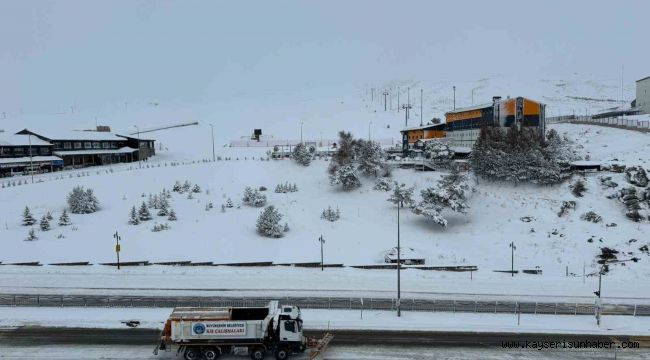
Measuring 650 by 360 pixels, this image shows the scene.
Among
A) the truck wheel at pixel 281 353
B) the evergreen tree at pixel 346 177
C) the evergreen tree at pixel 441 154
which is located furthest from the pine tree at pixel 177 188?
the truck wheel at pixel 281 353

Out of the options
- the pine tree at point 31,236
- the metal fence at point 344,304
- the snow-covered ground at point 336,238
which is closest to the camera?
the metal fence at point 344,304

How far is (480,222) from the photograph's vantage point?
50656 mm

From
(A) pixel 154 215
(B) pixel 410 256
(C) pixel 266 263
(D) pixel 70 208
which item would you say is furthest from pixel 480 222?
(D) pixel 70 208

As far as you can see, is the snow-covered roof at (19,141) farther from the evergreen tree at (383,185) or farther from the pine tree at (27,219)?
the evergreen tree at (383,185)

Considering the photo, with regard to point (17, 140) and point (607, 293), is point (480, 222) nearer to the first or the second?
point (607, 293)

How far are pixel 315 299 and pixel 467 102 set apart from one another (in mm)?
117366

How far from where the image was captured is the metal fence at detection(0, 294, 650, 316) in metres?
32.0

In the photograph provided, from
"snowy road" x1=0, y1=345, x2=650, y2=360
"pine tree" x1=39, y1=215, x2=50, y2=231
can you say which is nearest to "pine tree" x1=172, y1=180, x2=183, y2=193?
"pine tree" x1=39, y1=215, x2=50, y2=231

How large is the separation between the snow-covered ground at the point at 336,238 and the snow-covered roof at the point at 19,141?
1583 cm

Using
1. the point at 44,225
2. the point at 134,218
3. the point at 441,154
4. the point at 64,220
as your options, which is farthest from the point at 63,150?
the point at 441,154

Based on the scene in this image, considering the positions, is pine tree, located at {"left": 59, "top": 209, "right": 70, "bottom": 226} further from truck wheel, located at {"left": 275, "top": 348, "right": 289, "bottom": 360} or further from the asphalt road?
truck wheel, located at {"left": 275, "top": 348, "right": 289, "bottom": 360}

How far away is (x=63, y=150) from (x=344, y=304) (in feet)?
209

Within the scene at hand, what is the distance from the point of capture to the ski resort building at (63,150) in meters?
70.9

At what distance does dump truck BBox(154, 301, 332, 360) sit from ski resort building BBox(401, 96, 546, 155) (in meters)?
51.6
